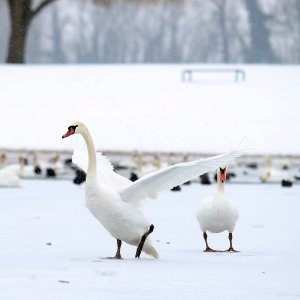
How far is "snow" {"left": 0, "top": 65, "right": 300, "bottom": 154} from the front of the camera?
86.4 feet

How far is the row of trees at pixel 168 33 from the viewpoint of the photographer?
64500mm

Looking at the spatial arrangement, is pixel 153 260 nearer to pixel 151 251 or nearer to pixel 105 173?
pixel 151 251

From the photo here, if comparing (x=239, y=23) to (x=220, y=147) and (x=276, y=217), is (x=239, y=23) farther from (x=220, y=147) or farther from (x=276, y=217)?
(x=276, y=217)

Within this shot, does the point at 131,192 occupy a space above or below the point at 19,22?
below

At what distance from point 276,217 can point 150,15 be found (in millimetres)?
60650

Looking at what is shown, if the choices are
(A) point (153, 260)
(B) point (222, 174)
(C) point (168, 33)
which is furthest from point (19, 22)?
(C) point (168, 33)

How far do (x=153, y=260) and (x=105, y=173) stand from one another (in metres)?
1.00

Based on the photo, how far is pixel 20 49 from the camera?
125 ft

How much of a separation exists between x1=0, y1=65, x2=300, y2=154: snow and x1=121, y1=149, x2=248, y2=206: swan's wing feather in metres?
16.3

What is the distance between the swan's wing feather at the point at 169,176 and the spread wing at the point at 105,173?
0.23 metres

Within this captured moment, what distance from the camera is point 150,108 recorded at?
2883 centimetres

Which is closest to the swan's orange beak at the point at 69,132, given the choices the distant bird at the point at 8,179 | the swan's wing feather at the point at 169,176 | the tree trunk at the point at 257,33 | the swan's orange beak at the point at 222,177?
the swan's wing feather at the point at 169,176

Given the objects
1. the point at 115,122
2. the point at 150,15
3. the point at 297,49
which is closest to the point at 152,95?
the point at 115,122

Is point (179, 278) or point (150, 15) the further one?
point (150, 15)
